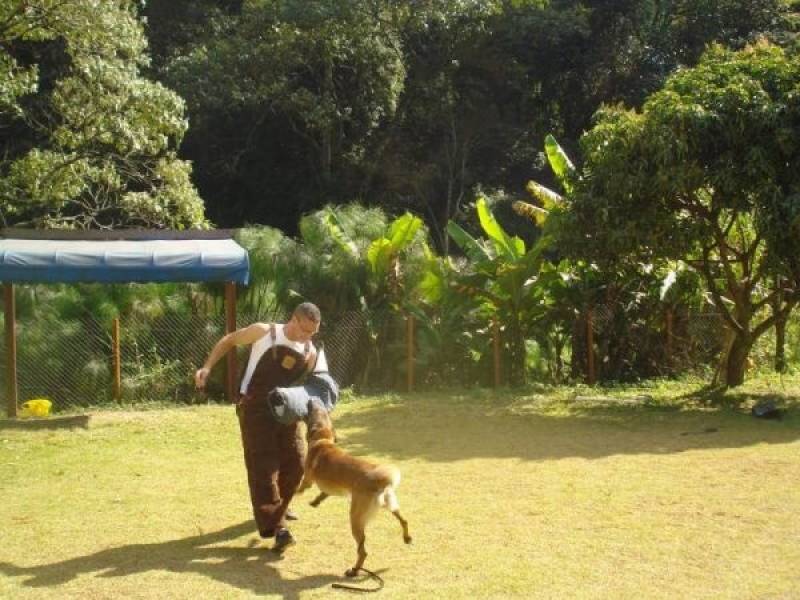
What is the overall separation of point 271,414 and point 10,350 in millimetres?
8287

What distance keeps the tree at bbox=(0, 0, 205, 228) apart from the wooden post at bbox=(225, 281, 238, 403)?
3.27 meters

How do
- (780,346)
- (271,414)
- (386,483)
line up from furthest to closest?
(780,346) → (271,414) → (386,483)

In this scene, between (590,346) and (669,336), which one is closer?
(590,346)

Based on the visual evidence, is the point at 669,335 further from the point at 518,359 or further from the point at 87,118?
the point at 87,118

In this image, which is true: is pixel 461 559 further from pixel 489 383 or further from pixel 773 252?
pixel 489 383

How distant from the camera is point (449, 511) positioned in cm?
812

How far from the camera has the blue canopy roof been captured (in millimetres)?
14062

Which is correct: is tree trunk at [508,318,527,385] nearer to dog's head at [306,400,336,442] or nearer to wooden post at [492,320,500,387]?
wooden post at [492,320,500,387]

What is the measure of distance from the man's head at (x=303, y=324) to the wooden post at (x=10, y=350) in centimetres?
824

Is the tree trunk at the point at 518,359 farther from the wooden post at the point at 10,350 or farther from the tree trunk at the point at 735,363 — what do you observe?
the wooden post at the point at 10,350

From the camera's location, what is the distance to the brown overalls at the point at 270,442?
7.00 meters

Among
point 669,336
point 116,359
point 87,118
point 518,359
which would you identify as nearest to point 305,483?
point 116,359

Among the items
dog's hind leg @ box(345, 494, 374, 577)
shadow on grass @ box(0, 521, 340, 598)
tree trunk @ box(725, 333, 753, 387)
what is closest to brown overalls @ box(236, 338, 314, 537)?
shadow on grass @ box(0, 521, 340, 598)

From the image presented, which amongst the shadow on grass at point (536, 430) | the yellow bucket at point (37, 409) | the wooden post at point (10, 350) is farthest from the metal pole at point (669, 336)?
the wooden post at point (10, 350)
